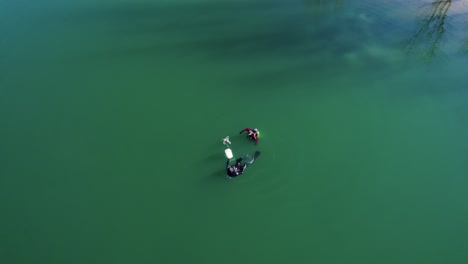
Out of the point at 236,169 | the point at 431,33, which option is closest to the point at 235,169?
the point at 236,169

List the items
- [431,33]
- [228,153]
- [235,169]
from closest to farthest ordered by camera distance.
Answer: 1. [235,169]
2. [228,153]
3. [431,33]

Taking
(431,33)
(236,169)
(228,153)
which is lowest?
(236,169)

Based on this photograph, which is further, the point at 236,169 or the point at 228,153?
the point at 228,153

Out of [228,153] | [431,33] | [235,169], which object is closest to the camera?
[235,169]

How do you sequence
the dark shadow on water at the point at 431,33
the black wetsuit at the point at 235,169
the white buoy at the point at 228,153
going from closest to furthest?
the black wetsuit at the point at 235,169
the white buoy at the point at 228,153
the dark shadow on water at the point at 431,33

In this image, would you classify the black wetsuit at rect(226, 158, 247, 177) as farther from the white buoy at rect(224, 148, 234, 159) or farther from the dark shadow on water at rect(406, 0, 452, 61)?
the dark shadow on water at rect(406, 0, 452, 61)

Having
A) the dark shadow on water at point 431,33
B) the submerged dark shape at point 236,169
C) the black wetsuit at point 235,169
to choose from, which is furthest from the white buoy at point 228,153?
the dark shadow on water at point 431,33

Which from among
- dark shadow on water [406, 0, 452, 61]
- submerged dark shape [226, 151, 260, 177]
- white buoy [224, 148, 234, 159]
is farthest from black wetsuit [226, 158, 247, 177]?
dark shadow on water [406, 0, 452, 61]

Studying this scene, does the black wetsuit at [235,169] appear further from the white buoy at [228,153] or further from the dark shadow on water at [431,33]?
the dark shadow on water at [431,33]

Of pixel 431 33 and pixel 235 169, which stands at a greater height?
pixel 431 33

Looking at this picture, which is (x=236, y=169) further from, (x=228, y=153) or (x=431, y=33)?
(x=431, y=33)

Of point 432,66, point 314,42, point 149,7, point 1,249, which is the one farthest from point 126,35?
point 432,66

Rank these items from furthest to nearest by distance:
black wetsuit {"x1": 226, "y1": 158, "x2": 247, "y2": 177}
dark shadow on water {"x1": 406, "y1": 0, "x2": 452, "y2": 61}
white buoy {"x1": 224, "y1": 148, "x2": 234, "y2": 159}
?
1. dark shadow on water {"x1": 406, "y1": 0, "x2": 452, "y2": 61}
2. white buoy {"x1": 224, "y1": 148, "x2": 234, "y2": 159}
3. black wetsuit {"x1": 226, "y1": 158, "x2": 247, "y2": 177}

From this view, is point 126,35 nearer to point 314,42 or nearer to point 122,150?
point 122,150
